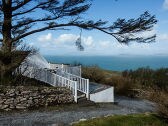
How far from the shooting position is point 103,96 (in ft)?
60.0

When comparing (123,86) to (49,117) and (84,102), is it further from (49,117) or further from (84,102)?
(49,117)

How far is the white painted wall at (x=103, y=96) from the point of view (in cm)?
1749

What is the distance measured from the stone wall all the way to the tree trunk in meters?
1.74

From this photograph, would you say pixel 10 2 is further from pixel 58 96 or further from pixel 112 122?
pixel 112 122

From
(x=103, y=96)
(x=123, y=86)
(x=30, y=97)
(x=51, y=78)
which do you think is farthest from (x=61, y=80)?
(x=123, y=86)

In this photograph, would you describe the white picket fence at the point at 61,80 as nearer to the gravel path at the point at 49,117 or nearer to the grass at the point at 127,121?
the gravel path at the point at 49,117

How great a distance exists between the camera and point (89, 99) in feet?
56.1

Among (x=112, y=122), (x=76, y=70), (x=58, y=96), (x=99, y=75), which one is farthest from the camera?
(x=99, y=75)

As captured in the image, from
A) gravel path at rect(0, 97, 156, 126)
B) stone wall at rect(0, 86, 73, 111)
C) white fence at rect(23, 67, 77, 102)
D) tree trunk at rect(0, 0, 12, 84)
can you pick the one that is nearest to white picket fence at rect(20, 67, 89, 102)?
white fence at rect(23, 67, 77, 102)

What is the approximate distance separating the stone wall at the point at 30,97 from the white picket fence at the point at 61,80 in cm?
71

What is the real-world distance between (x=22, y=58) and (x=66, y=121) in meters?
6.07

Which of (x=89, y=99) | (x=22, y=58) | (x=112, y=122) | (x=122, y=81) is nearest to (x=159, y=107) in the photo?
(x=112, y=122)

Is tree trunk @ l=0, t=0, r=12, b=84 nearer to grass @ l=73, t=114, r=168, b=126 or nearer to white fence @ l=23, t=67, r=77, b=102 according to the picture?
white fence @ l=23, t=67, r=77, b=102

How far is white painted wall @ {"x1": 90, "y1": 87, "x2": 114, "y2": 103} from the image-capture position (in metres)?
17.5
